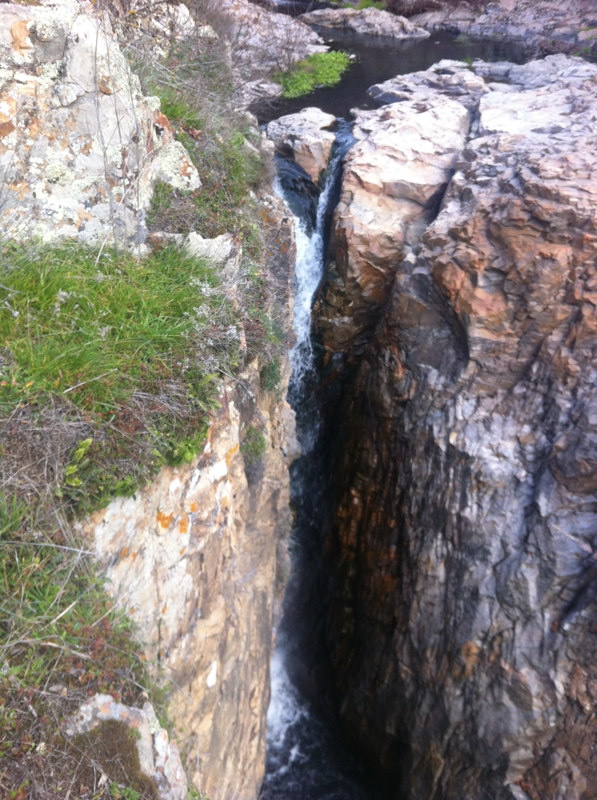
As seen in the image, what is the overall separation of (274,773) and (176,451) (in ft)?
16.4

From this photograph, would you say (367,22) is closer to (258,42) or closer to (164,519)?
(258,42)

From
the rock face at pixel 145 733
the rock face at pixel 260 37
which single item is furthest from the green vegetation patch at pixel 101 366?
the rock face at pixel 260 37

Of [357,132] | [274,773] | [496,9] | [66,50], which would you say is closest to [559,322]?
A: [66,50]

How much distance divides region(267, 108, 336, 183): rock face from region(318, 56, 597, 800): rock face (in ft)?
5.95

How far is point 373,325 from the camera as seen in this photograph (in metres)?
7.48

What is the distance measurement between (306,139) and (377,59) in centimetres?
804

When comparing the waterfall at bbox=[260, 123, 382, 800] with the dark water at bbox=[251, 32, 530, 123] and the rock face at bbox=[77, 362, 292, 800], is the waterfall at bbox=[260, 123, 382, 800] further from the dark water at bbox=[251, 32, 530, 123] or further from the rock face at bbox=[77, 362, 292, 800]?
the dark water at bbox=[251, 32, 530, 123]

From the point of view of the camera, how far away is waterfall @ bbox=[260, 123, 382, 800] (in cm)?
619

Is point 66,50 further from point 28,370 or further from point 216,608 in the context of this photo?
point 216,608

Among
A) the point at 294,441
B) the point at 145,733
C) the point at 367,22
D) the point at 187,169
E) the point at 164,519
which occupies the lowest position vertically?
the point at 294,441

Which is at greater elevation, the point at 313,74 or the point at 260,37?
the point at 260,37

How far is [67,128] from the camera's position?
11.4ft

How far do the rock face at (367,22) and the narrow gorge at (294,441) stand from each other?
10.3 m

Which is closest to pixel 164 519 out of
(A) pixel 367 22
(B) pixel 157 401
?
(B) pixel 157 401
